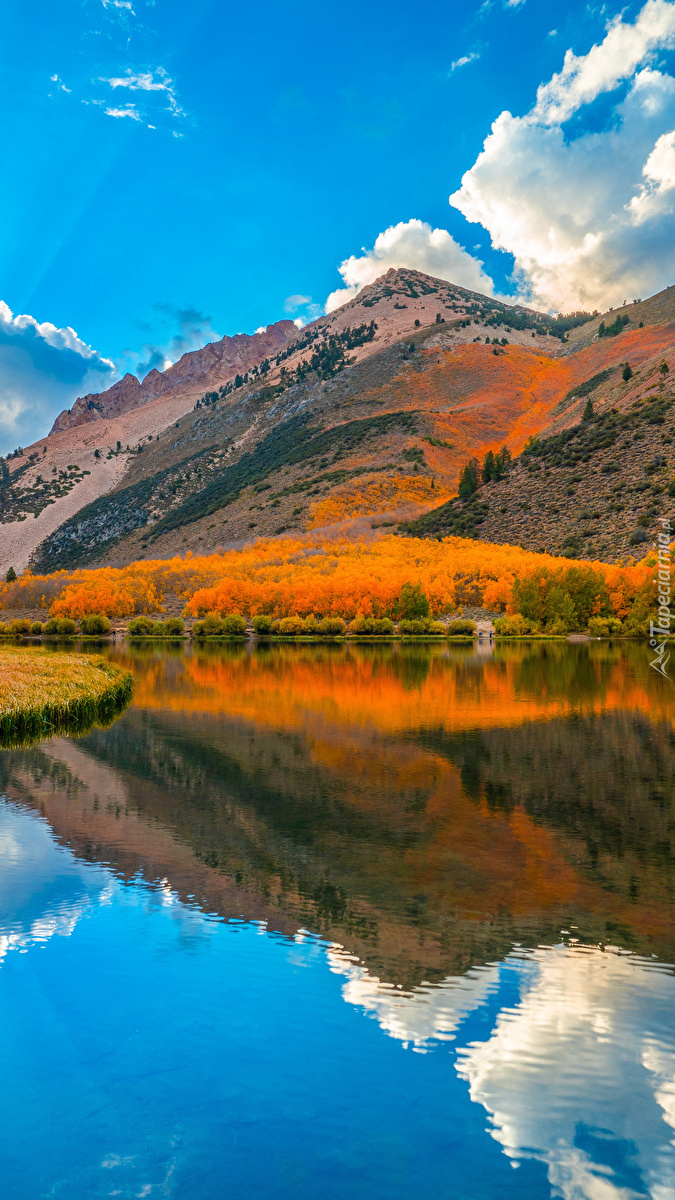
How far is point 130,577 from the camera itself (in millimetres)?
108812

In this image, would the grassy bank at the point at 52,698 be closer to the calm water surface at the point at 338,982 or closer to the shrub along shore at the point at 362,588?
the calm water surface at the point at 338,982

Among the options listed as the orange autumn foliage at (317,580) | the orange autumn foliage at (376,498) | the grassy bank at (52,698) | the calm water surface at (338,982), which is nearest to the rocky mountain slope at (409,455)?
the orange autumn foliage at (376,498)

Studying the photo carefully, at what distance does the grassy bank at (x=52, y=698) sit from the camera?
72.2 ft

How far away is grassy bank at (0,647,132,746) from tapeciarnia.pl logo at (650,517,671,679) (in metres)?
23.2

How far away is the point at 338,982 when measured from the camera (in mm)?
7188

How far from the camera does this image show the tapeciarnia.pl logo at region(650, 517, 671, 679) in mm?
39703

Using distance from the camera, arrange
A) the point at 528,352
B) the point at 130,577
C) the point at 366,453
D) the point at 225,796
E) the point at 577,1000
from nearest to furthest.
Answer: the point at 577,1000
the point at 225,796
the point at 130,577
the point at 366,453
the point at 528,352

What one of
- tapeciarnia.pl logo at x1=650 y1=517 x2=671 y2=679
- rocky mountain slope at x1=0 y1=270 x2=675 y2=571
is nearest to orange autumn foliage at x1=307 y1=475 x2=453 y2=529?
rocky mountain slope at x1=0 y1=270 x2=675 y2=571

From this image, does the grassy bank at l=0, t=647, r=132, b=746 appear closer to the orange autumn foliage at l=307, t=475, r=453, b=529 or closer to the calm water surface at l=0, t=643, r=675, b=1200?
the calm water surface at l=0, t=643, r=675, b=1200

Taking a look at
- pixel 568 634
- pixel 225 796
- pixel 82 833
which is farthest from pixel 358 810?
pixel 568 634

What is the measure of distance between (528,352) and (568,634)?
137m

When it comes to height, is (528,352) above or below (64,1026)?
above

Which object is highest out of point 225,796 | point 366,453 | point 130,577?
point 366,453

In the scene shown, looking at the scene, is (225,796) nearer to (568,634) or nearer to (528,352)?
(568,634)
